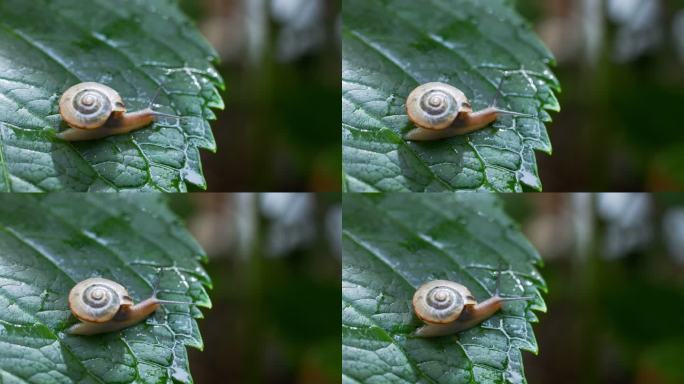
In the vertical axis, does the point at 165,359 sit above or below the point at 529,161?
below

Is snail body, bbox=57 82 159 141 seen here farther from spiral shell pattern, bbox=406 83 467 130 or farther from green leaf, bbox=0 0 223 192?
spiral shell pattern, bbox=406 83 467 130

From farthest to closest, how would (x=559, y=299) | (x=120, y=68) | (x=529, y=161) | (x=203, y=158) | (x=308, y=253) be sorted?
(x=559, y=299) < (x=203, y=158) < (x=308, y=253) < (x=120, y=68) < (x=529, y=161)

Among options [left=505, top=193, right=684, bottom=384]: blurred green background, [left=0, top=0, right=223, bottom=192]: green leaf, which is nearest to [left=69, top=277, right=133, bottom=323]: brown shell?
[left=0, top=0, right=223, bottom=192]: green leaf

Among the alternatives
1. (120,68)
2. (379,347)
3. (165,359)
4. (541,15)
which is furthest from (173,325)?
(541,15)

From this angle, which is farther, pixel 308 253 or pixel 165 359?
pixel 308 253

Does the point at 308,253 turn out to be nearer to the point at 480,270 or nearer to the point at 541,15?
the point at 480,270

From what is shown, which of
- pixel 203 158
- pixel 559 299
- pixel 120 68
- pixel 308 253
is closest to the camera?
pixel 120 68

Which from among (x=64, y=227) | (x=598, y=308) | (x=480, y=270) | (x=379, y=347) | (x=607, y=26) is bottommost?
(x=379, y=347)
